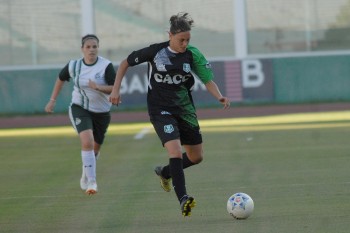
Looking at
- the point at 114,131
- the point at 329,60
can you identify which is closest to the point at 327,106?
the point at 329,60

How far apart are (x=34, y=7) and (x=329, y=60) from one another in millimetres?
8836

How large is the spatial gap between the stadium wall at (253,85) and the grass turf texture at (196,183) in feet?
24.3

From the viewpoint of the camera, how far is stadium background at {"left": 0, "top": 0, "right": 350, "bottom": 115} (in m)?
29.5

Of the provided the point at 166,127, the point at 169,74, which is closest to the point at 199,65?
the point at 169,74

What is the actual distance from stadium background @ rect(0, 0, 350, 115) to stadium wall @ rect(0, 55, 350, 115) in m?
0.03

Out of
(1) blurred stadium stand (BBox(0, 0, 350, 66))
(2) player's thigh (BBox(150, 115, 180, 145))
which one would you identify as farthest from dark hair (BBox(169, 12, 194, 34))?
(1) blurred stadium stand (BBox(0, 0, 350, 66))

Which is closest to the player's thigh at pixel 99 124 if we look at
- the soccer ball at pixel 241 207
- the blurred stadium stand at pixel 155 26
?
the soccer ball at pixel 241 207

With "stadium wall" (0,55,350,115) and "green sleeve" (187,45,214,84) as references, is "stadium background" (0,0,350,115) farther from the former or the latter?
"green sleeve" (187,45,214,84)

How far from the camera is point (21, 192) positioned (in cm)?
1278

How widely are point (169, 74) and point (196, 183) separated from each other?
3.03 m

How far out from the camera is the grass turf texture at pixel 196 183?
9742 mm

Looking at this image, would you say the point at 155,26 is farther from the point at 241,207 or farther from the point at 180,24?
the point at 241,207

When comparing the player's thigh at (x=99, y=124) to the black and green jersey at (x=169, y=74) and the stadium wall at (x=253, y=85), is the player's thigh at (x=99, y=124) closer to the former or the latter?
the black and green jersey at (x=169, y=74)

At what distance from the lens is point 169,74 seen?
1028 centimetres
